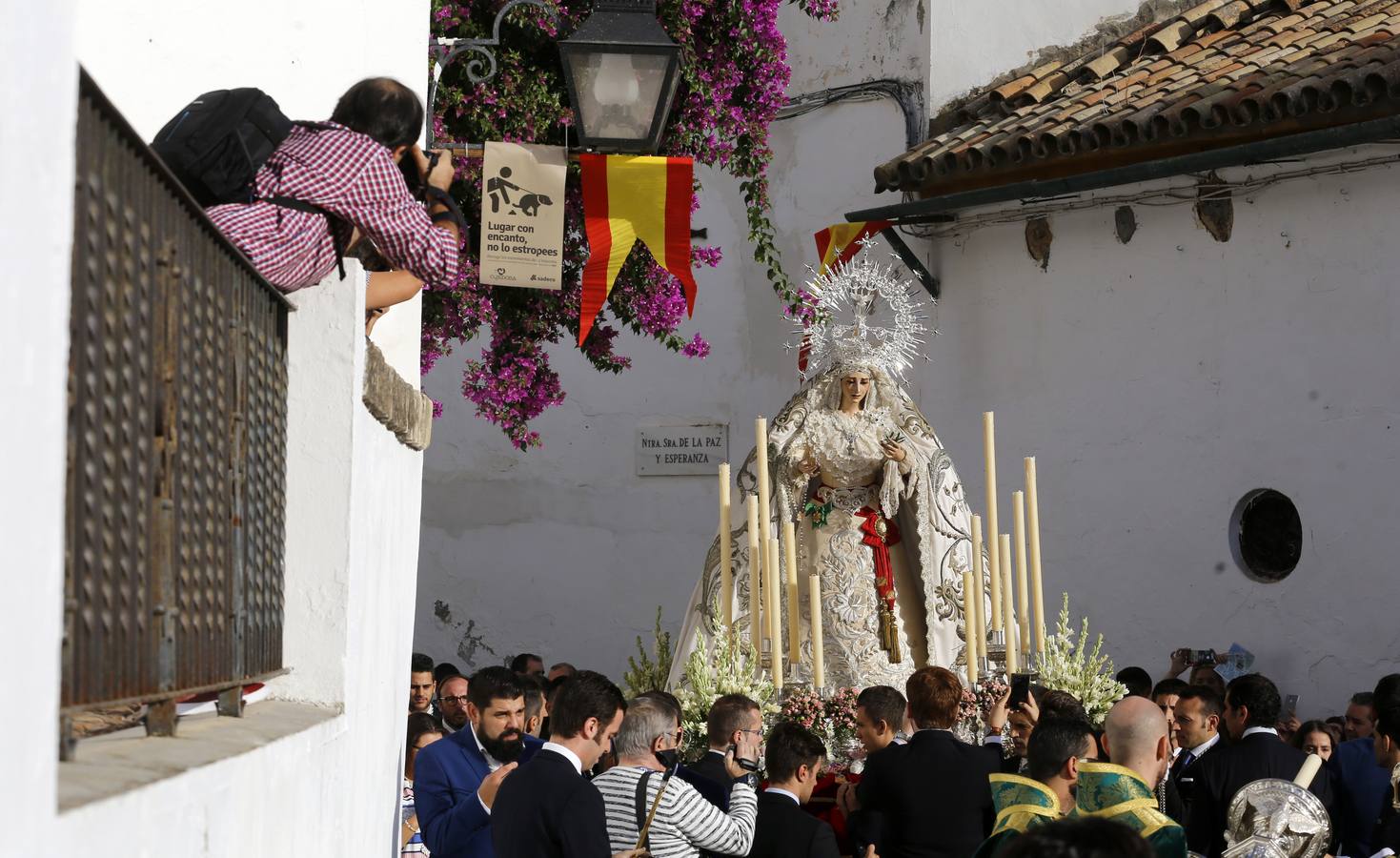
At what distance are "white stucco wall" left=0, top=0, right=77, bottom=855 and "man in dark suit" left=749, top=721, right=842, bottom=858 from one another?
337cm

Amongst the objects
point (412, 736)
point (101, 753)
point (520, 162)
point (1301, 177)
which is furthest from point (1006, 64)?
point (101, 753)

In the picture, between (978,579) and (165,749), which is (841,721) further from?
(165,749)

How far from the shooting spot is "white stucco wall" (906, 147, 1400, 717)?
1084cm

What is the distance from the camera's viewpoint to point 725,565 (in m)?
7.59

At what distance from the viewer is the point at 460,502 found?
1588cm

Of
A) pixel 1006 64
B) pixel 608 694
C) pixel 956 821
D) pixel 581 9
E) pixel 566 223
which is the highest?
pixel 1006 64

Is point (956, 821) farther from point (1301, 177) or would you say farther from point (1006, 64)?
point (1006, 64)

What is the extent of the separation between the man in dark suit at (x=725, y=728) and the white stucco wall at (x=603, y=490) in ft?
30.7

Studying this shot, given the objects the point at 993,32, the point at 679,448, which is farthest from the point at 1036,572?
the point at 679,448

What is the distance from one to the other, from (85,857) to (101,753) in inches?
18.4

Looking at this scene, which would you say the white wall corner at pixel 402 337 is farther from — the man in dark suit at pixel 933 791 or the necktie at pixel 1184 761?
the necktie at pixel 1184 761

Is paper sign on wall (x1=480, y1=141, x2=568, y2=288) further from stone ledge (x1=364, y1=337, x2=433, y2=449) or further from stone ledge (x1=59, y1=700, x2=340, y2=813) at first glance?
stone ledge (x1=59, y1=700, x2=340, y2=813)

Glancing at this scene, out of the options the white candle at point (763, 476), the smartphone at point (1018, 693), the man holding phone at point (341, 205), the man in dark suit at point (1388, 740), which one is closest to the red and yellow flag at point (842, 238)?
the white candle at point (763, 476)

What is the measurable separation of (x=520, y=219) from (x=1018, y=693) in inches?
104
